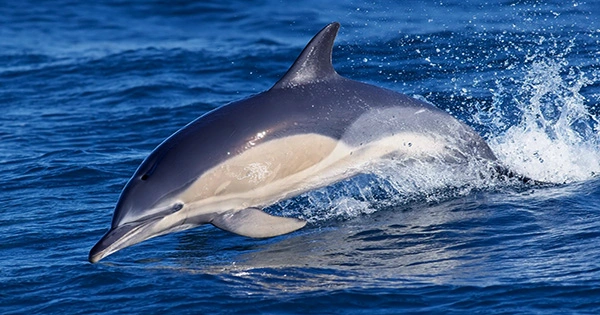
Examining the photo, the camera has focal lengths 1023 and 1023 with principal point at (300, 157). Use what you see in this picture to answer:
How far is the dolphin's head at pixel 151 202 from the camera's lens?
7.12 meters

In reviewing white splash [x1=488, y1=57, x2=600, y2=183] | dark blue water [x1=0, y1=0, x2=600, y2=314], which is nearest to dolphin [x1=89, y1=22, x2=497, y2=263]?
dark blue water [x1=0, y1=0, x2=600, y2=314]

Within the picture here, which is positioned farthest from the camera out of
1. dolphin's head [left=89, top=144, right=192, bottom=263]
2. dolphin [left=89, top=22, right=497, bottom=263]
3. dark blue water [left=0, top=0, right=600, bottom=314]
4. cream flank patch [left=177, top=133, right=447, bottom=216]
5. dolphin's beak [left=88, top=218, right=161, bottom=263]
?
cream flank patch [left=177, top=133, right=447, bottom=216]

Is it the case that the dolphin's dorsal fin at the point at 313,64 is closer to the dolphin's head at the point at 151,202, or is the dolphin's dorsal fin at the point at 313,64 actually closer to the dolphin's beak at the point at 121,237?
the dolphin's head at the point at 151,202

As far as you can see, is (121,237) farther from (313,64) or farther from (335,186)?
(335,186)

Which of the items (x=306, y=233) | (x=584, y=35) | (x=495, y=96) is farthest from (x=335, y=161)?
(x=584, y=35)

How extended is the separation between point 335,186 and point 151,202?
224 cm

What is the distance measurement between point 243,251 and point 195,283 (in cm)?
89

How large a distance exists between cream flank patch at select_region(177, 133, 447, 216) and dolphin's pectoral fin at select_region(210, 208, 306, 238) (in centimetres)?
13

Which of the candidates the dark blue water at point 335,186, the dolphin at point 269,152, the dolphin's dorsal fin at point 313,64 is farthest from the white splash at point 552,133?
the dolphin's dorsal fin at point 313,64

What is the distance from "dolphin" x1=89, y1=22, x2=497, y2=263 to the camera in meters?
7.26

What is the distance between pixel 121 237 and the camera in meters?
6.98

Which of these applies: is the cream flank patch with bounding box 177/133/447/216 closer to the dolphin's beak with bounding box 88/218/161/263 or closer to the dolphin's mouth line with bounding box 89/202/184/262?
A: the dolphin's mouth line with bounding box 89/202/184/262

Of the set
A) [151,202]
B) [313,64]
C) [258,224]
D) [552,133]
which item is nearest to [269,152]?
[258,224]

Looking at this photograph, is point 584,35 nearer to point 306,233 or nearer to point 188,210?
point 306,233
